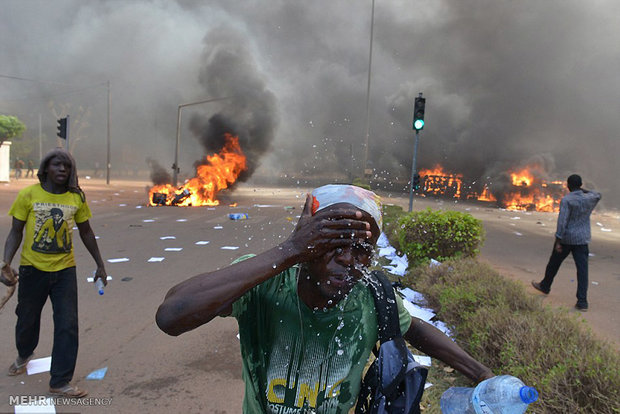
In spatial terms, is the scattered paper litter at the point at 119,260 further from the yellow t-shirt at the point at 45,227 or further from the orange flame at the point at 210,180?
the orange flame at the point at 210,180

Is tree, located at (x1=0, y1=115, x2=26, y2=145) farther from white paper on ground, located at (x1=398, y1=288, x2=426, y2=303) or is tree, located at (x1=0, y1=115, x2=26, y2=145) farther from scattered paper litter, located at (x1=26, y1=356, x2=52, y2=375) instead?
white paper on ground, located at (x1=398, y1=288, x2=426, y2=303)

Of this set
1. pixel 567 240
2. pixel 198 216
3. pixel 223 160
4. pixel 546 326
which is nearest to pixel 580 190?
pixel 567 240

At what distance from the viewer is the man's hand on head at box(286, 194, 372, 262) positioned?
1.05 metres

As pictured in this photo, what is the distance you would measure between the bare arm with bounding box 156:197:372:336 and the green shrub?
5.20 m

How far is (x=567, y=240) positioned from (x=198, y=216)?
40.5 feet

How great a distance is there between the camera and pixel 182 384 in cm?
314

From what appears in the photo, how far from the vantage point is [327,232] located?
1.05 metres

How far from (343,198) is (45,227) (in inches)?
110

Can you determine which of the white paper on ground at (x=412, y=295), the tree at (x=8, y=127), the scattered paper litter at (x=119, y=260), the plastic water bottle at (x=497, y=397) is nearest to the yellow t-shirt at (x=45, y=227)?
the plastic water bottle at (x=497, y=397)

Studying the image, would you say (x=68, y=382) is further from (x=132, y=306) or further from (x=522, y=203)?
(x=522, y=203)

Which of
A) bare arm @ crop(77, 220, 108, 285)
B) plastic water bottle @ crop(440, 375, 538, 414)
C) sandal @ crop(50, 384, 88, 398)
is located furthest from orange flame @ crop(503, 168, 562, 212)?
sandal @ crop(50, 384, 88, 398)

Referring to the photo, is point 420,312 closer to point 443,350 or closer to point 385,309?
point 443,350

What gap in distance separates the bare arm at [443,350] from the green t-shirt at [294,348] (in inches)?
12.5

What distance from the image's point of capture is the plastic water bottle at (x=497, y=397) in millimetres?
1205
